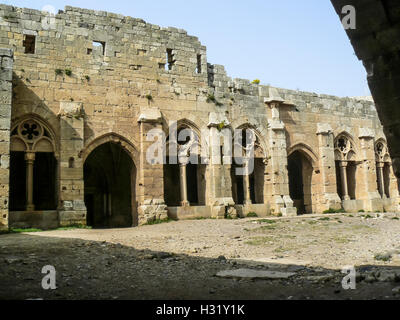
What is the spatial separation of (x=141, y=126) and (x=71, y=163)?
2.51 meters

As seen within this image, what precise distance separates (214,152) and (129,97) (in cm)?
350

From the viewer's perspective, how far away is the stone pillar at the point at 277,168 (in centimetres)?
1558

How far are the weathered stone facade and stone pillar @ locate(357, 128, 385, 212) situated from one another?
0.05 meters

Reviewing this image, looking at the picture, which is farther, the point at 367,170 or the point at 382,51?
the point at 367,170

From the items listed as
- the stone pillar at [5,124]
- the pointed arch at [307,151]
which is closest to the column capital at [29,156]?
the stone pillar at [5,124]

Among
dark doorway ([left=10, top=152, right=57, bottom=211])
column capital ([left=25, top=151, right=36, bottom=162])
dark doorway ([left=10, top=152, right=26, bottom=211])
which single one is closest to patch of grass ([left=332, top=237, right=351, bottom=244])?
column capital ([left=25, top=151, right=36, bottom=162])

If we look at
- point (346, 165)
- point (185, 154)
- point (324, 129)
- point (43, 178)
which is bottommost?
point (43, 178)

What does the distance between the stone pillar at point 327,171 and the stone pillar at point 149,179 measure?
7.24 meters

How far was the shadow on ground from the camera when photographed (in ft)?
A: 14.5

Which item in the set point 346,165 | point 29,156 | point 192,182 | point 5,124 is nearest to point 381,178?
point 346,165

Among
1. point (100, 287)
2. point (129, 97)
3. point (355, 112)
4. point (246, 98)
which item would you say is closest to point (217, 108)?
point (246, 98)

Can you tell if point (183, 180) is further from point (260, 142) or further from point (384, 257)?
point (384, 257)

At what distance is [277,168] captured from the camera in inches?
629

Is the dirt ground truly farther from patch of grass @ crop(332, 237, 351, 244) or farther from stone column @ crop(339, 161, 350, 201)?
stone column @ crop(339, 161, 350, 201)
